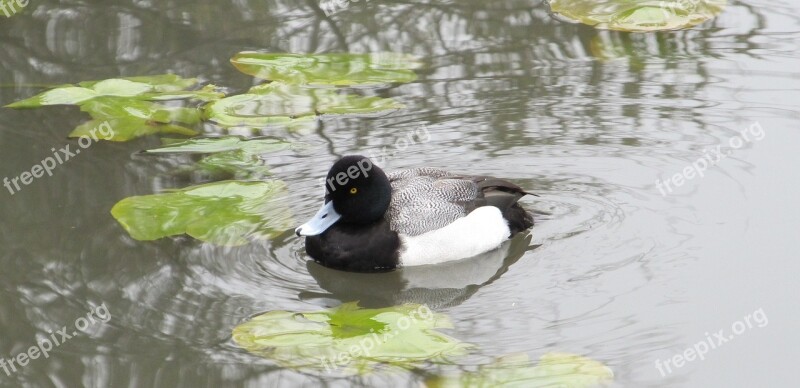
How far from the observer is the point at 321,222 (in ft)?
25.5

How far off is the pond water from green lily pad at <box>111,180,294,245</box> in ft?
0.36

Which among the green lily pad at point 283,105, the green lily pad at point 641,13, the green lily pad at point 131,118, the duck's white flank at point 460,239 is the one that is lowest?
the duck's white flank at point 460,239

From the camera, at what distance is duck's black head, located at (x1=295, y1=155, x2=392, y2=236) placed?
7.64 m

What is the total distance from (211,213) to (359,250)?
1.10 meters

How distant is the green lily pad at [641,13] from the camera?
1100 cm

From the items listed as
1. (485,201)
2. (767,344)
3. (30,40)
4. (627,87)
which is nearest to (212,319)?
(485,201)

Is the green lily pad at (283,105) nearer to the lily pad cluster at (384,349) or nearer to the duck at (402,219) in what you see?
the duck at (402,219)

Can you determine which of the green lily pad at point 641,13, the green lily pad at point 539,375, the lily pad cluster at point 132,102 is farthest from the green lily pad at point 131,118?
the green lily pad at point 539,375

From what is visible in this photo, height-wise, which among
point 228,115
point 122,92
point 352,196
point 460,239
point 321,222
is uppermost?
point 122,92

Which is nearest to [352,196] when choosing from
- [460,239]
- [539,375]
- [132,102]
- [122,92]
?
[460,239]

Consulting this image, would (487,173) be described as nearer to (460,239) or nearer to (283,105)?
(460,239)

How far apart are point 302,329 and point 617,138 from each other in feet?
12.0

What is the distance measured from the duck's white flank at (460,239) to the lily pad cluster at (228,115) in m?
0.99

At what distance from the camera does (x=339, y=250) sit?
307 inches
